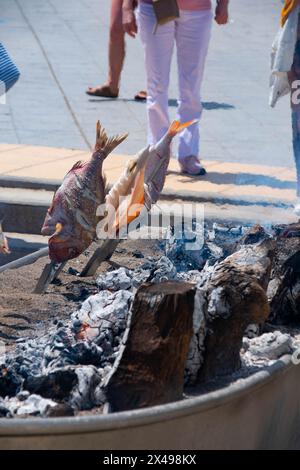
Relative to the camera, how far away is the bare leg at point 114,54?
879 cm

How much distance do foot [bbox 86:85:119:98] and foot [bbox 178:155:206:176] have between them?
2.55 m

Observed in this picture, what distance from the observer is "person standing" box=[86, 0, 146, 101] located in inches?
346

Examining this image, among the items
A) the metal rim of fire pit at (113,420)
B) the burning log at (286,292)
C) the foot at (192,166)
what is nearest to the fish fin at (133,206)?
the burning log at (286,292)

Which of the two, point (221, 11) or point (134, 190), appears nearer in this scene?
point (134, 190)

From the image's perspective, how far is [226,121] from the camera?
28.7 feet

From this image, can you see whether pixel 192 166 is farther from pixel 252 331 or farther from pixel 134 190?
pixel 252 331

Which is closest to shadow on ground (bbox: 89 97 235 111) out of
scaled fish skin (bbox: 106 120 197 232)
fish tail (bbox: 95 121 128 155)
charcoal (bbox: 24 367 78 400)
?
scaled fish skin (bbox: 106 120 197 232)

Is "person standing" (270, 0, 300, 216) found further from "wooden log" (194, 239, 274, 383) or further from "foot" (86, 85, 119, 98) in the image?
"foot" (86, 85, 119, 98)

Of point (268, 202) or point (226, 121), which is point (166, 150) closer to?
point (268, 202)

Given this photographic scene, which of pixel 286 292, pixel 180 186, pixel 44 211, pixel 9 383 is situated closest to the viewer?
pixel 9 383

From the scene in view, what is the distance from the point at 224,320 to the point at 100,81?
22.7 ft

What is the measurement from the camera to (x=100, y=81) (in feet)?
33.0

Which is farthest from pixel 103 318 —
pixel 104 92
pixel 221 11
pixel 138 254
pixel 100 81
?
pixel 100 81
